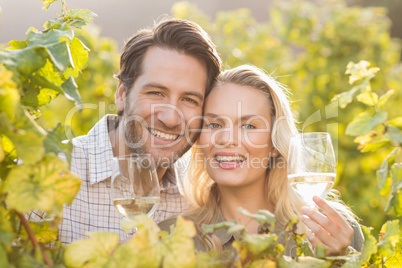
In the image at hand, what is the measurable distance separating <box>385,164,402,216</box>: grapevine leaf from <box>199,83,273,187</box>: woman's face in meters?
1.57

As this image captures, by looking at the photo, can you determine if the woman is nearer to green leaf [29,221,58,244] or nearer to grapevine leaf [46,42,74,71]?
green leaf [29,221,58,244]

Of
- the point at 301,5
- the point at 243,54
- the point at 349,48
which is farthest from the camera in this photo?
the point at 243,54

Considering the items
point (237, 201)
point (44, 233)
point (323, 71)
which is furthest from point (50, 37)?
point (323, 71)

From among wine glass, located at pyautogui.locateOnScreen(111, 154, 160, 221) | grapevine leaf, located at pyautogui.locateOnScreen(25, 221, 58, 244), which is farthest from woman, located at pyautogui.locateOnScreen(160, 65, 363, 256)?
grapevine leaf, located at pyautogui.locateOnScreen(25, 221, 58, 244)

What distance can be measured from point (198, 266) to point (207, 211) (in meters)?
1.99

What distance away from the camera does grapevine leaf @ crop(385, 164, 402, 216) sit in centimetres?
108

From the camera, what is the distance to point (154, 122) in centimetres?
297

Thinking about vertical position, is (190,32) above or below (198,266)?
above

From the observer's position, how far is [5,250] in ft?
2.81

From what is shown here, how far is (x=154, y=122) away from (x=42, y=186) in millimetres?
2093

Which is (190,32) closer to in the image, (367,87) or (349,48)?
(367,87)

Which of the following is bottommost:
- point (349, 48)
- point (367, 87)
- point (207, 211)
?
point (207, 211)

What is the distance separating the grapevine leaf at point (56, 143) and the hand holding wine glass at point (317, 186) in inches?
38.0

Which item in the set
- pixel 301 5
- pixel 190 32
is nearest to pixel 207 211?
pixel 190 32
